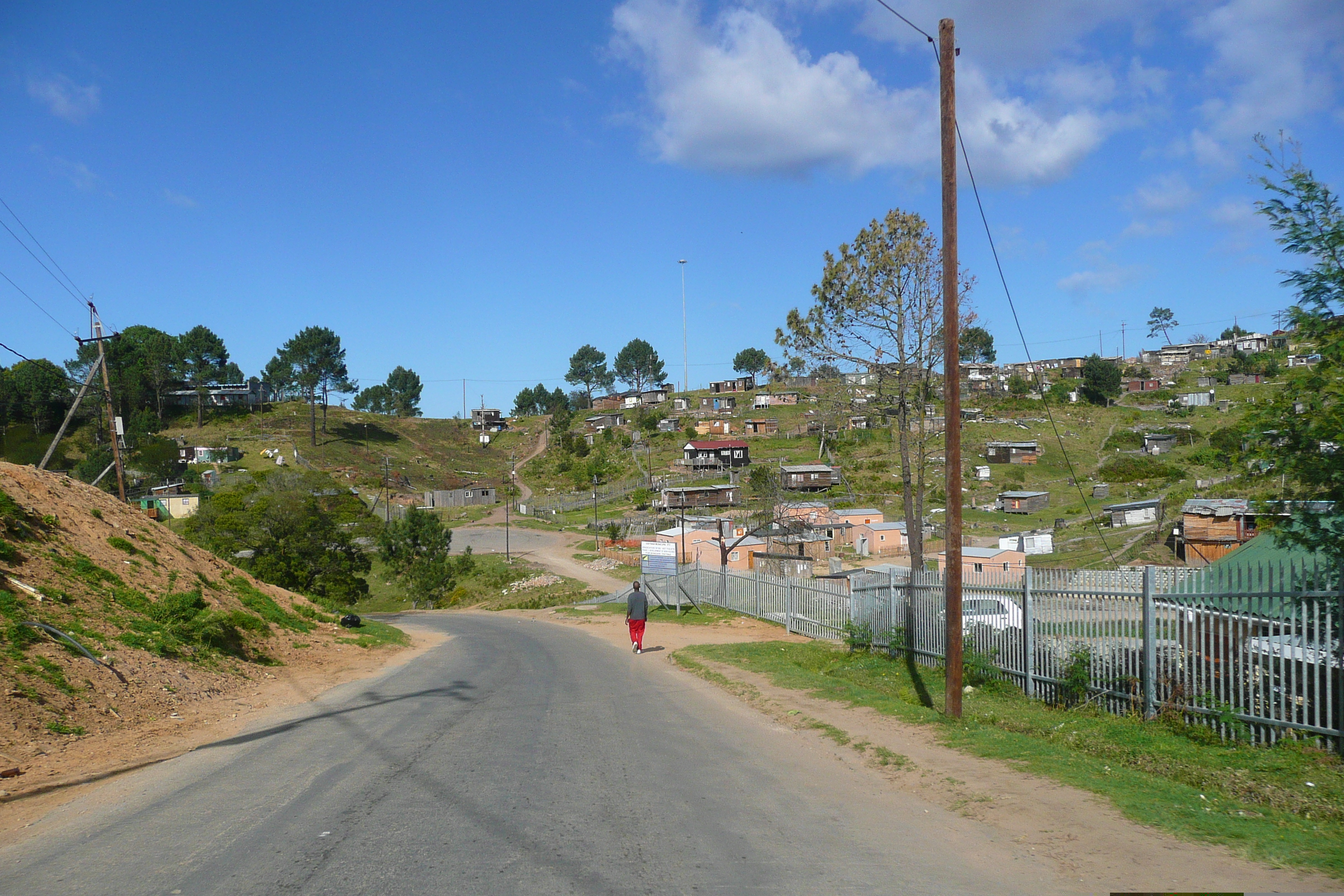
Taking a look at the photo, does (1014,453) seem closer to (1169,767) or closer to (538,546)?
(538,546)

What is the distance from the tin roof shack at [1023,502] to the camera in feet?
253

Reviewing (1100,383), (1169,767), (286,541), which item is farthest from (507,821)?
(1100,383)

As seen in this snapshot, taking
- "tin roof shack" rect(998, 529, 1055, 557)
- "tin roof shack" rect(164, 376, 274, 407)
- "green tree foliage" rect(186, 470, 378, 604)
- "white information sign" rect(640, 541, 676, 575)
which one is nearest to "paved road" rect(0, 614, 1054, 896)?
"white information sign" rect(640, 541, 676, 575)

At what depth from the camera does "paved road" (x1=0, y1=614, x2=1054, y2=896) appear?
543 cm

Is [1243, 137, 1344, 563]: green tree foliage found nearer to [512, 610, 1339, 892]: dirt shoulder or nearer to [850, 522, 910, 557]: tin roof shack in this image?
[512, 610, 1339, 892]: dirt shoulder

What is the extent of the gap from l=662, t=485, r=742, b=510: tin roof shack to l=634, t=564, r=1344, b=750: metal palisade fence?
73239mm

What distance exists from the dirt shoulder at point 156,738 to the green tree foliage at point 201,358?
11303 cm

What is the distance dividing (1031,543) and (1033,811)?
179 ft

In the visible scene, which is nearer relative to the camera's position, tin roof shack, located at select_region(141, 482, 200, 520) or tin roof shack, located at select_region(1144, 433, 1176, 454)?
tin roof shack, located at select_region(141, 482, 200, 520)

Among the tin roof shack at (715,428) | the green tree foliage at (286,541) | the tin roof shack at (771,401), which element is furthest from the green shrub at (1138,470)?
the green tree foliage at (286,541)

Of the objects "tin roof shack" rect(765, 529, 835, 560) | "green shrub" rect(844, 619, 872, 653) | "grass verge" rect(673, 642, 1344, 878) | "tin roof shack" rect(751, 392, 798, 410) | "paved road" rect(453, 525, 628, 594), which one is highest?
"tin roof shack" rect(751, 392, 798, 410)

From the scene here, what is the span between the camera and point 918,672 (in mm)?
15578

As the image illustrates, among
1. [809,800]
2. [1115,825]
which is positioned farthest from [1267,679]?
[809,800]

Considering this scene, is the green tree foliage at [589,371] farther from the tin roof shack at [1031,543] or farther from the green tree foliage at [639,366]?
the tin roof shack at [1031,543]
